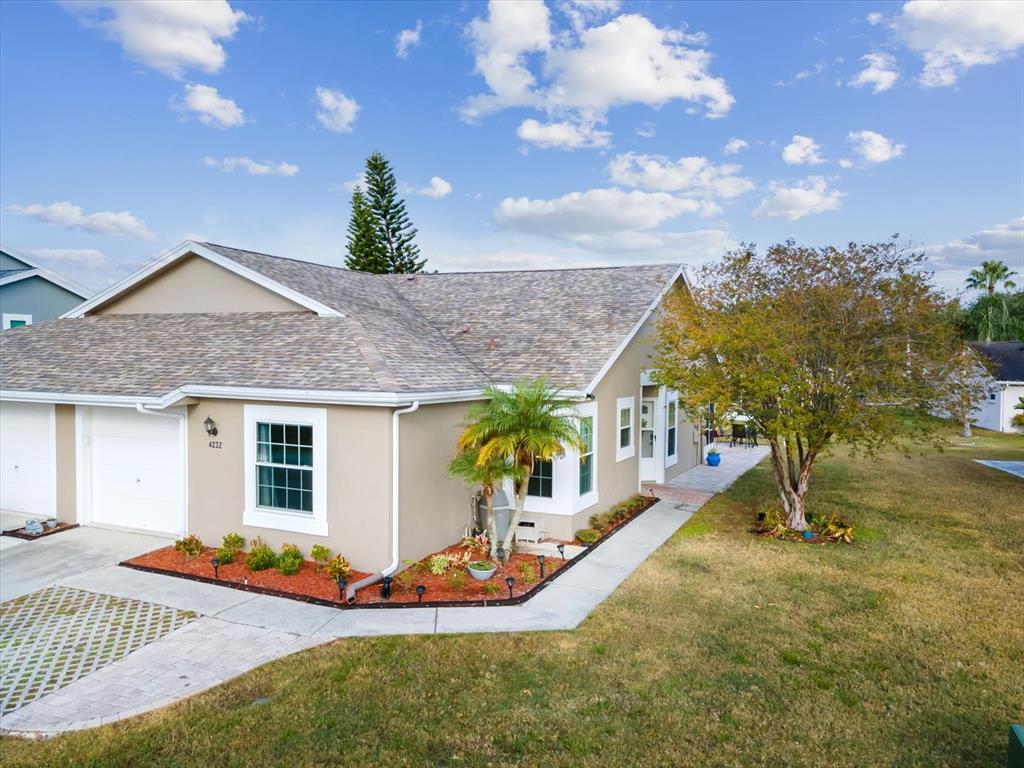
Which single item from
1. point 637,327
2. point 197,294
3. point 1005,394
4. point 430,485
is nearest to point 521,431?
point 430,485

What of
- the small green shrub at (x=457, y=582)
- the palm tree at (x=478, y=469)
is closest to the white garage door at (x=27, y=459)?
the palm tree at (x=478, y=469)

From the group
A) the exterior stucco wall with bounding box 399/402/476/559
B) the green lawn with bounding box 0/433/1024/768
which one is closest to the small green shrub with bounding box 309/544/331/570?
the exterior stucco wall with bounding box 399/402/476/559

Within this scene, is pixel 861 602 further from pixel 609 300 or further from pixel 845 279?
pixel 609 300

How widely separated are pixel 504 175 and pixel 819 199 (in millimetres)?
12810

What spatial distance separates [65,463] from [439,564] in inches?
330

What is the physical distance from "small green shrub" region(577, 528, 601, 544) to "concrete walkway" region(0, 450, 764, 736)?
0.43m

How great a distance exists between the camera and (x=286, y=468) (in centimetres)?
983

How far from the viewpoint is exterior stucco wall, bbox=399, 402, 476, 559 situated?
31.2ft

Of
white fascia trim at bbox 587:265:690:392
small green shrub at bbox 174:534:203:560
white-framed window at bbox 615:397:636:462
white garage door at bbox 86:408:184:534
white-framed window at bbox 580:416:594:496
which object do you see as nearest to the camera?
small green shrub at bbox 174:534:203:560

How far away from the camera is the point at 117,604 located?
8242 mm

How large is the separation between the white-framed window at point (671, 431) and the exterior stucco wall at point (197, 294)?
34.4 feet

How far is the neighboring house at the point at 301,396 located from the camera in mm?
9508

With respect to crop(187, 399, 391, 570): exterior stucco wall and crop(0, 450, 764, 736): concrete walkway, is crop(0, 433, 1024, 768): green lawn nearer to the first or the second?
crop(0, 450, 764, 736): concrete walkway

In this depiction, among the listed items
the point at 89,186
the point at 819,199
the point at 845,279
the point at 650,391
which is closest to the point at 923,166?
the point at 819,199
